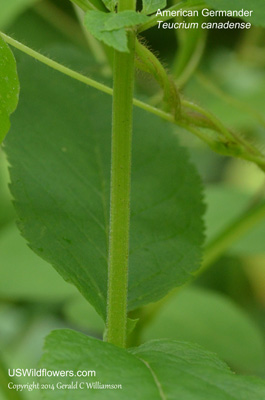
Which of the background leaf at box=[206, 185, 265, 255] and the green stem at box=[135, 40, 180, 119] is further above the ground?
the green stem at box=[135, 40, 180, 119]

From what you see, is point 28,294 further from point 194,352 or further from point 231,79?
point 231,79

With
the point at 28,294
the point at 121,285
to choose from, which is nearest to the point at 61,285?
the point at 28,294

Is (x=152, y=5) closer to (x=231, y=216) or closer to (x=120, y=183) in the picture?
(x=120, y=183)

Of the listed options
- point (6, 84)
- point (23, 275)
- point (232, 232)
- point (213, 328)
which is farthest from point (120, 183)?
point (213, 328)

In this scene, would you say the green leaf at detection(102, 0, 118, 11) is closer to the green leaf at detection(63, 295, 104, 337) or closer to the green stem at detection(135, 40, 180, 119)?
the green stem at detection(135, 40, 180, 119)

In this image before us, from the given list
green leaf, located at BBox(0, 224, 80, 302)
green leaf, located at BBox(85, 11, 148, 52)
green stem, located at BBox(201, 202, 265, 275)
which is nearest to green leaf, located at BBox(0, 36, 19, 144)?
green leaf, located at BBox(85, 11, 148, 52)

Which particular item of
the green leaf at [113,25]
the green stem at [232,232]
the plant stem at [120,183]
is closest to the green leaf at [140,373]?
the plant stem at [120,183]
